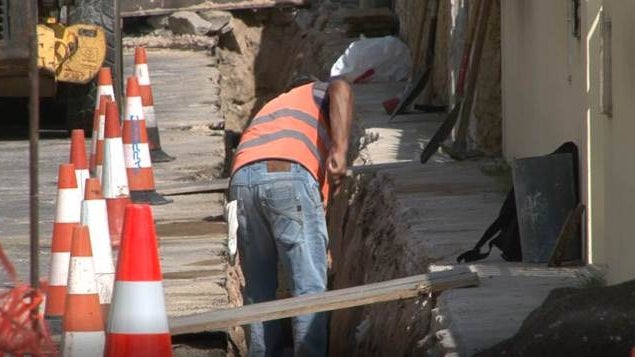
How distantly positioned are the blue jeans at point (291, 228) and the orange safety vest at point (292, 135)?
0.06 metres

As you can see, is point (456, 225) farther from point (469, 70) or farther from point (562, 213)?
point (469, 70)

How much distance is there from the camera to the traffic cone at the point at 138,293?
554 centimetres

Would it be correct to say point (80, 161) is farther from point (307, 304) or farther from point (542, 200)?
point (542, 200)

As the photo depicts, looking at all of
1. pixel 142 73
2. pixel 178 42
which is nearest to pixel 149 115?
pixel 142 73

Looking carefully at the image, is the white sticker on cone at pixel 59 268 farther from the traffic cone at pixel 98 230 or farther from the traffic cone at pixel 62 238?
the traffic cone at pixel 98 230

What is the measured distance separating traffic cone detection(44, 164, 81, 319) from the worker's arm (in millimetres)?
1221

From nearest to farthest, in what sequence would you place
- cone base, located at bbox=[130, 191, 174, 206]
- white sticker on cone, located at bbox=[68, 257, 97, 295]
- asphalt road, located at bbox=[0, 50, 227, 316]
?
white sticker on cone, located at bbox=[68, 257, 97, 295] → asphalt road, located at bbox=[0, 50, 227, 316] → cone base, located at bbox=[130, 191, 174, 206]

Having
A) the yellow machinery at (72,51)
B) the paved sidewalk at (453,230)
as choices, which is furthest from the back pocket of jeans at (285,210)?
the yellow machinery at (72,51)

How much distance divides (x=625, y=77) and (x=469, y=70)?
5.06 m

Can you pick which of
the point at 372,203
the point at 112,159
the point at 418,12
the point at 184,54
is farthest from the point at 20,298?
the point at 184,54

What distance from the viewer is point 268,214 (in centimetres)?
780

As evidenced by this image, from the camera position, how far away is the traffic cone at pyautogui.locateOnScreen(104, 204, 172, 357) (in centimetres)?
554

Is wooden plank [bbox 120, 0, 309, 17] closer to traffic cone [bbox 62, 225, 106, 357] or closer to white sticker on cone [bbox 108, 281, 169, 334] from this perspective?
traffic cone [bbox 62, 225, 106, 357]

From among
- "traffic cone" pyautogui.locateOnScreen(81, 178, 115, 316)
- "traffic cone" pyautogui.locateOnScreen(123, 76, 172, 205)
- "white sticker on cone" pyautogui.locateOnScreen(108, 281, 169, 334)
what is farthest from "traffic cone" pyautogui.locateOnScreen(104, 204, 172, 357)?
"traffic cone" pyautogui.locateOnScreen(123, 76, 172, 205)
